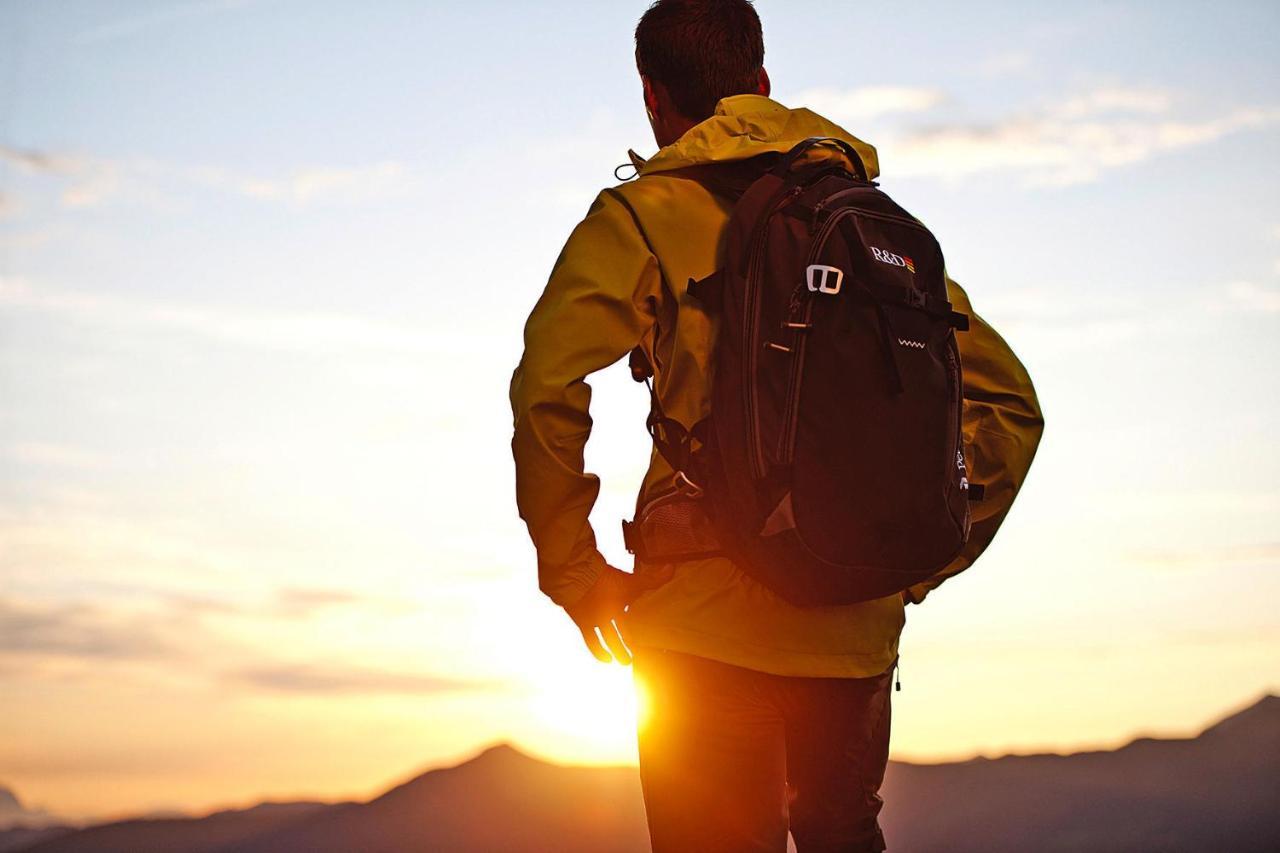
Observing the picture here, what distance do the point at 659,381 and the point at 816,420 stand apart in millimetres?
451

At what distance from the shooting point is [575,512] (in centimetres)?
334

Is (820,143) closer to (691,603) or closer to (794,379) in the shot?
(794,379)

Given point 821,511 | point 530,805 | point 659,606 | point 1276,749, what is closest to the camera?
point 821,511

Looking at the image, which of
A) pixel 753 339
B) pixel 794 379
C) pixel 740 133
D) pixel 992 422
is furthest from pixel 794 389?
pixel 992 422

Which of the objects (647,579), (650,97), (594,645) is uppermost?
(650,97)

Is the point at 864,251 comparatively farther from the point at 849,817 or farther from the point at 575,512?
the point at 849,817

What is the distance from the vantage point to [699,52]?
351 centimetres

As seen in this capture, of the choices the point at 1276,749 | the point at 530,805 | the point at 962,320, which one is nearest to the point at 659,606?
the point at 962,320

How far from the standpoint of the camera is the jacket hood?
3.30 metres

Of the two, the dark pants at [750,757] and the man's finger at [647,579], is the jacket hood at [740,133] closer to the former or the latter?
the man's finger at [647,579]

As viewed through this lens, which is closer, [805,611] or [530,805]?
[805,611]

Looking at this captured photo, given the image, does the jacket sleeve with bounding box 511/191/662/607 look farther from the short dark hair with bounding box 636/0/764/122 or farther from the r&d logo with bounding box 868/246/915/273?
the r&d logo with bounding box 868/246/915/273

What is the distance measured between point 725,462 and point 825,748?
765mm

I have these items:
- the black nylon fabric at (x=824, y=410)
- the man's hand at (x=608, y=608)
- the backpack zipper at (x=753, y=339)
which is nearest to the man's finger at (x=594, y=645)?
the man's hand at (x=608, y=608)
